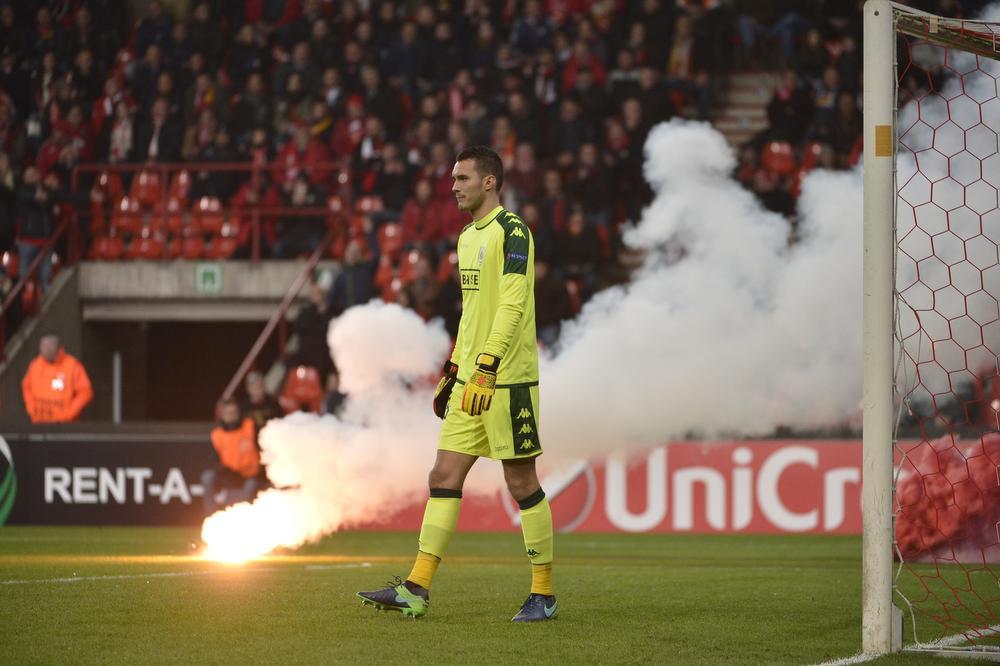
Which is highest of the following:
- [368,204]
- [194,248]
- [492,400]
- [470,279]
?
[368,204]

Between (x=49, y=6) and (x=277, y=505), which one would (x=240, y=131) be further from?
(x=277, y=505)

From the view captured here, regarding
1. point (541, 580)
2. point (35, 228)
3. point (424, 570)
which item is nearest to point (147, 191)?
point (35, 228)

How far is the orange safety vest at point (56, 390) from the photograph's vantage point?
16.2m

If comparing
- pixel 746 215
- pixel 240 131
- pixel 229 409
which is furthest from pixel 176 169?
pixel 746 215

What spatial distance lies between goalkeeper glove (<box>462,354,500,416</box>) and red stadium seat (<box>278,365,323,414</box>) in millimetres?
9252

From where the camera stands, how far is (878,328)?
6039 mm

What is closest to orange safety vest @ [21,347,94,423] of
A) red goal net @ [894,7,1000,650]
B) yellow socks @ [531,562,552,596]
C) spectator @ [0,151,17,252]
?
spectator @ [0,151,17,252]

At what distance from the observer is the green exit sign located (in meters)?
18.9

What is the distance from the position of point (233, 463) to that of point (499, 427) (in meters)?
7.84

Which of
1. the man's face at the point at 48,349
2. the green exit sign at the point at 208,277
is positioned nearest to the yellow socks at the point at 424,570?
the man's face at the point at 48,349

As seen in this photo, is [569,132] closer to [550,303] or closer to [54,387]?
[550,303]

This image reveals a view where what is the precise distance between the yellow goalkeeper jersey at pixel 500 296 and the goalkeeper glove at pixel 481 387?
8 centimetres

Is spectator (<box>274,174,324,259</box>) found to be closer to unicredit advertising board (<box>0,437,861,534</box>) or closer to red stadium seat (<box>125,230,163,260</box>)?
red stadium seat (<box>125,230,163,260</box>)

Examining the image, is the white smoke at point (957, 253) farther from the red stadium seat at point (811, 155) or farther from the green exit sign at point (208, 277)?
the green exit sign at point (208, 277)
